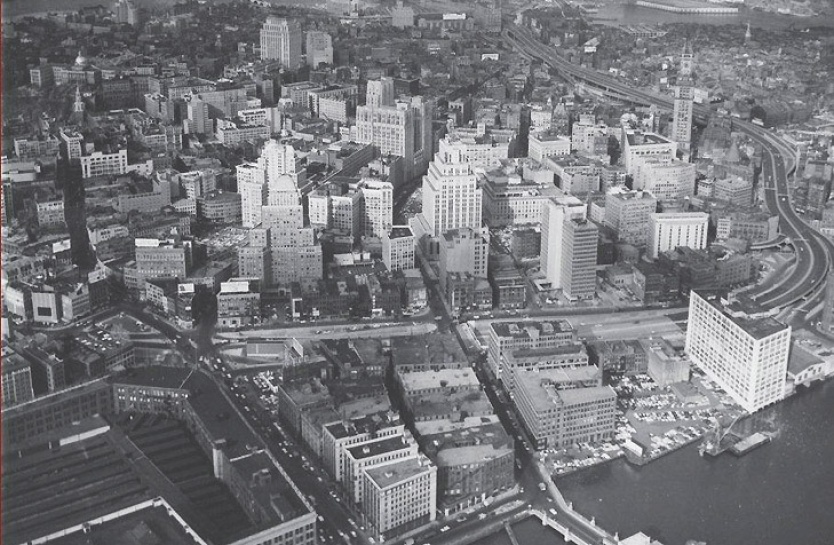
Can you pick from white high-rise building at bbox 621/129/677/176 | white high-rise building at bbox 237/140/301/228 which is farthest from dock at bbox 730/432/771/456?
white high-rise building at bbox 621/129/677/176

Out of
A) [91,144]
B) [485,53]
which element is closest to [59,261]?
[91,144]

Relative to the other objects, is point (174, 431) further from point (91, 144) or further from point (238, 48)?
point (238, 48)

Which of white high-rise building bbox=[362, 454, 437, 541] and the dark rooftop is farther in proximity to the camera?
the dark rooftop

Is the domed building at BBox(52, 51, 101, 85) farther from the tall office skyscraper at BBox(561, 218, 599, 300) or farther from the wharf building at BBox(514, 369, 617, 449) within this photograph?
the wharf building at BBox(514, 369, 617, 449)

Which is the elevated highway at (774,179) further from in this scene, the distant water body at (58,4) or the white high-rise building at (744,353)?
the distant water body at (58,4)

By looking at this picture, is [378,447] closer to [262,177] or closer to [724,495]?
[724,495]

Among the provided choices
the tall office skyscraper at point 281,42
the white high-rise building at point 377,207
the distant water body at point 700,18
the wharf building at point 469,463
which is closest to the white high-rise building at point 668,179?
the white high-rise building at point 377,207

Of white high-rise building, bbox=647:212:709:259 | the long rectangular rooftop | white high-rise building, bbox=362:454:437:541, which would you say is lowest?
white high-rise building, bbox=362:454:437:541
